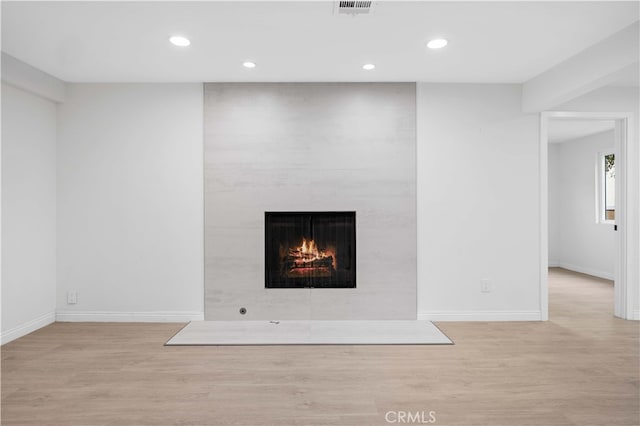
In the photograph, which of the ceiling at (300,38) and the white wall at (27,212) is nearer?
the ceiling at (300,38)

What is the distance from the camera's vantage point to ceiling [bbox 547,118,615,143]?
5418 millimetres

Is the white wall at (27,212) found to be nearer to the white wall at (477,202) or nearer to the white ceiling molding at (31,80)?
the white ceiling molding at (31,80)

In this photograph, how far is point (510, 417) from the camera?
208 cm

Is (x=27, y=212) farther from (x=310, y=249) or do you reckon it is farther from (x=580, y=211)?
(x=580, y=211)

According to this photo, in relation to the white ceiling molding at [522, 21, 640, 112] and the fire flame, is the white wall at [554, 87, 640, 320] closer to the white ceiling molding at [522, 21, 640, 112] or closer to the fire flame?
the white ceiling molding at [522, 21, 640, 112]

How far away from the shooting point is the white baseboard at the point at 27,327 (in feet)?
10.6

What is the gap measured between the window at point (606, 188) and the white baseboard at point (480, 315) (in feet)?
12.2

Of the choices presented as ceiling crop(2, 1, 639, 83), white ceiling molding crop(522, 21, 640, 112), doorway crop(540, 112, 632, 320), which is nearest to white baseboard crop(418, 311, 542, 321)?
doorway crop(540, 112, 632, 320)

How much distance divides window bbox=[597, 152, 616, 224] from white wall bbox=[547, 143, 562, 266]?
912 millimetres

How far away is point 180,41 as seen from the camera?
9.32 ft

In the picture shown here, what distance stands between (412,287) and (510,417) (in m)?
1.79

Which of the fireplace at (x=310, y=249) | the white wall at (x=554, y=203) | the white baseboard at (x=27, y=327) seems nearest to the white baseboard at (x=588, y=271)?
the white wall at (x=554, y=203)

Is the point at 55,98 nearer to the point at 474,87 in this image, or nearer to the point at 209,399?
the point at 209,399

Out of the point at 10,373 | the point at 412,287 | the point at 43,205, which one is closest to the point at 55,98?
the point at 43,205
